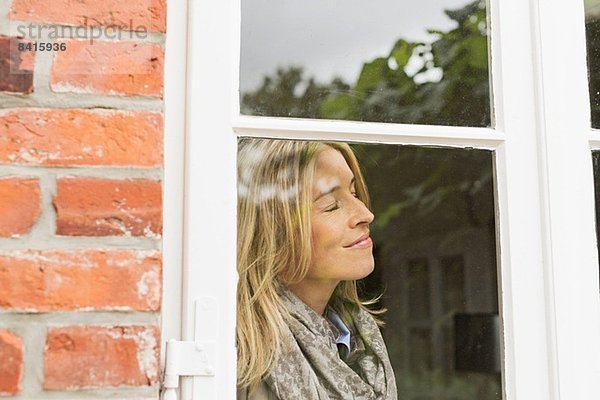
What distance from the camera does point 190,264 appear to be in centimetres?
140

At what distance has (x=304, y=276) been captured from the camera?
1.49 meters

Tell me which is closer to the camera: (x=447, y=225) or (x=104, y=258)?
(x=104, y=258)

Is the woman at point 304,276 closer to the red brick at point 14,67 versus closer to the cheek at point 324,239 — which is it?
the cheek at point 324,239

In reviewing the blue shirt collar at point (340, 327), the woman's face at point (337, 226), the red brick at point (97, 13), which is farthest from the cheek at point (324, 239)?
the red brick at point (97, 13)

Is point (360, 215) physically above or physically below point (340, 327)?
above

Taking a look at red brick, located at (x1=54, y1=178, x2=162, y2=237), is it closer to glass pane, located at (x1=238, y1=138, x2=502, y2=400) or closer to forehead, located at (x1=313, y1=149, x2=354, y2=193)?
glass pane, located at (x1=238, y1=138, x2=502, y2=400)

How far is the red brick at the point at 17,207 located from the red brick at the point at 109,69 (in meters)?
0.16

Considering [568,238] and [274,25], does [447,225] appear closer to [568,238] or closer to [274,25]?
[568,238]

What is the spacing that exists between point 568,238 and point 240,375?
676 mm

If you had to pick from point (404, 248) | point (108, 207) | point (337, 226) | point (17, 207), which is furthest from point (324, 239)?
point (17, 207)

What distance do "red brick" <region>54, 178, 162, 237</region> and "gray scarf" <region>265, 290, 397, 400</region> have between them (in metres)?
0.35

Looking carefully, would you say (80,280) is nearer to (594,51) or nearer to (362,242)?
(362,242)

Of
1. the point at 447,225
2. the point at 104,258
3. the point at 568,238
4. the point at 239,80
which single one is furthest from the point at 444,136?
the point at 104,258

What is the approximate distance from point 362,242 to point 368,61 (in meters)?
0.35
